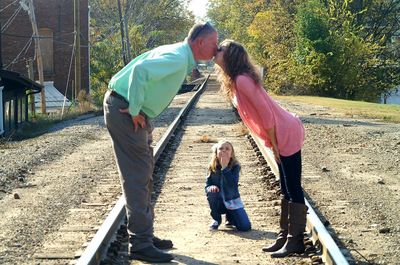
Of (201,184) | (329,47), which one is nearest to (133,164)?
(201,184)

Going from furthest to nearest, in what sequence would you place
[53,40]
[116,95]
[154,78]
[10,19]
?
1. [53,40]
2. [10,19]
3. [116,95]
4. [154,78]

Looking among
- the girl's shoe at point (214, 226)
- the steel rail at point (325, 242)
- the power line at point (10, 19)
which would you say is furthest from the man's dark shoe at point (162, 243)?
the power line at point (10, 19)

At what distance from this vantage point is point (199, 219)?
23.3 ft

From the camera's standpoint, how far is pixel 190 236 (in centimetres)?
642

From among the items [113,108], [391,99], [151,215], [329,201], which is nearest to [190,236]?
[151,215]

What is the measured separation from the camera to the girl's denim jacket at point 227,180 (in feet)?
21.8

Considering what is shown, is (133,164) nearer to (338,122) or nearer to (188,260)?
(188,260)

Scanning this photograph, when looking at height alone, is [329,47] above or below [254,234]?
below

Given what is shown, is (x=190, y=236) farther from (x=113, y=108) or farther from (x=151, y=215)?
(x=113, y=108)

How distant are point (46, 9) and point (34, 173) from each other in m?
35.8

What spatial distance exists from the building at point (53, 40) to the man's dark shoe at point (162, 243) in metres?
38.8

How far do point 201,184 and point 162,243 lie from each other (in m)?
3.28

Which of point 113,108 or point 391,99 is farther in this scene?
point 391,99

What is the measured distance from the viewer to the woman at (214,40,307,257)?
5.43m
